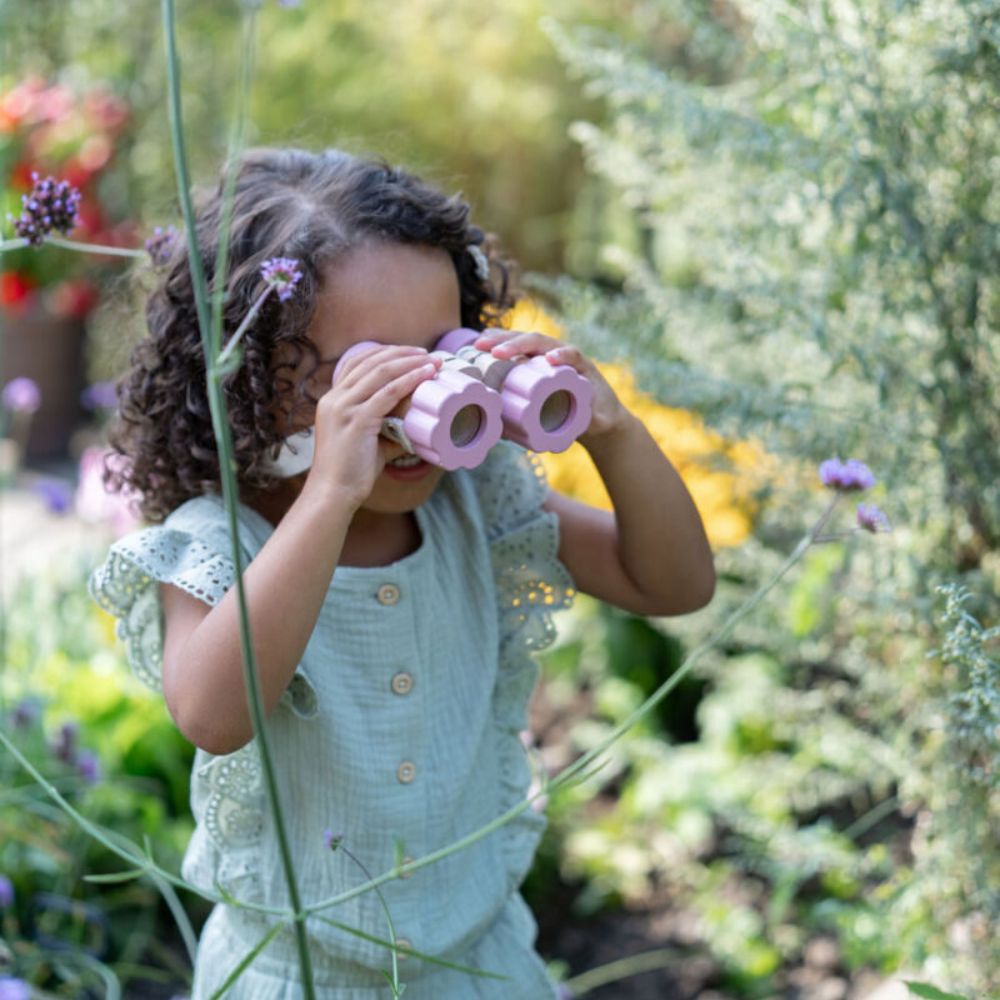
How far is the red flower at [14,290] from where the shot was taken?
4.67 m

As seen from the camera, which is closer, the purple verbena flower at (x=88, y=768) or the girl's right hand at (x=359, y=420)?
the girl's right hand at (x=359, y=420)

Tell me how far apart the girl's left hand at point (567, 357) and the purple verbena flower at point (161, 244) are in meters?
0.38

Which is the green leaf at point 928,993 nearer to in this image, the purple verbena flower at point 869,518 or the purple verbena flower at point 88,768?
the purple verbena flower at point 869,518

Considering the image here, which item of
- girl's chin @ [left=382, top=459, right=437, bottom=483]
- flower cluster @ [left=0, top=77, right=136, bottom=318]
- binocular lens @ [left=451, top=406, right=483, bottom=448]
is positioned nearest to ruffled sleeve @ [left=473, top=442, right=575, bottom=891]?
girl's chin @ [left=382, top=459, right=437, bottom=483]

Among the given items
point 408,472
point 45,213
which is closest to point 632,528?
point 408,472

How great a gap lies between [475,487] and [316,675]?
1.04 ft

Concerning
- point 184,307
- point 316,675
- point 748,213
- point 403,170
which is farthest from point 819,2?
point 316,675

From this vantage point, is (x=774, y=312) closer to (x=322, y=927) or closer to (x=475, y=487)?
(x=475, y=487)

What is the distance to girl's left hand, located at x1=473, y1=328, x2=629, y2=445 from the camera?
1.18 m

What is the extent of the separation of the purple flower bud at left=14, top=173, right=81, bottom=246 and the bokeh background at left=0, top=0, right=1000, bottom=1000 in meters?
0.26

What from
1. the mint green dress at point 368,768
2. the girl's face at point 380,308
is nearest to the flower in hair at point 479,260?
the girl's face at point 380,308

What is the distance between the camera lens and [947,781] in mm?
1642

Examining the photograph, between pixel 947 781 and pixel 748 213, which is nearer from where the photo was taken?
pixel 947 781

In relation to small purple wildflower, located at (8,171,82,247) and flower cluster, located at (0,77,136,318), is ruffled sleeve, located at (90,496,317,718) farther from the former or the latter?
flower cluster, located at (0,77,136,318)
